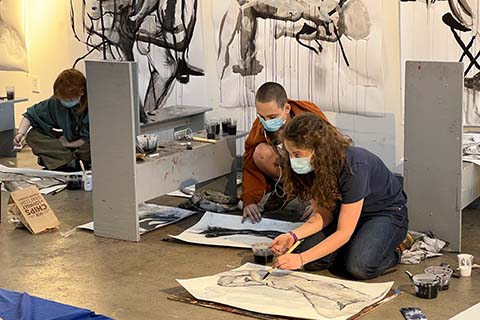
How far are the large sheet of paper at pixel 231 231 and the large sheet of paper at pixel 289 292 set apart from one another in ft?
1.90

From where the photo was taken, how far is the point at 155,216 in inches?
206

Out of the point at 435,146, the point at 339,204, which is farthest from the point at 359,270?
the point at 435,146

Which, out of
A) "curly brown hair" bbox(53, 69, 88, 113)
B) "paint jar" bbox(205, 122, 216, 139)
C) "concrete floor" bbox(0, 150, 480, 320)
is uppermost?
"curly brown hair" bbox(53, 69, 88, 113)

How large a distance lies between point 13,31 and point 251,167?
3310 mm

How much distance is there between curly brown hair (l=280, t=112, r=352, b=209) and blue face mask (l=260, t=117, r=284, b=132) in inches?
29.9

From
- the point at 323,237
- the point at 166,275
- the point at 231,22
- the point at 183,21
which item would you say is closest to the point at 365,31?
the point at 231,22

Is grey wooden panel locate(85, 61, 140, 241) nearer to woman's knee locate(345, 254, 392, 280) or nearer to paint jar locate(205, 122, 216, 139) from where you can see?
paint jar locate(205, 122, 216, 139)

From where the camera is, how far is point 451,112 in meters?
4.42

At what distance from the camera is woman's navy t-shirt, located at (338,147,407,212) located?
12.9ft

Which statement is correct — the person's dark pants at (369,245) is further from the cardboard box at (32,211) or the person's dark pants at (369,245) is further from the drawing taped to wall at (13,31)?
the drawing taped to wall at (13,31)

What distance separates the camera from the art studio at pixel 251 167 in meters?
3.87

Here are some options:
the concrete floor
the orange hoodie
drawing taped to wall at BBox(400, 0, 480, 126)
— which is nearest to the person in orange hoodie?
the orange hoodie

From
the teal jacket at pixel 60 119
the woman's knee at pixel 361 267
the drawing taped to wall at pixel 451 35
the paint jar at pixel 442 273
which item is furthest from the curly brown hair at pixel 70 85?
the paint jar at pixel 442 273

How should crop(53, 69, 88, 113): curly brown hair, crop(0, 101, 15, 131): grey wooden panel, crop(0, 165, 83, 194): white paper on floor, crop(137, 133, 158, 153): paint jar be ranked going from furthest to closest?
crop(0, 101, 15, 131): grey wooden panel → crop(53, 69, 88, 113): curly brown hair → crop(0, 165, 83, 194): white paper on floor → crop(137, 133, 158, 153): paint jar
